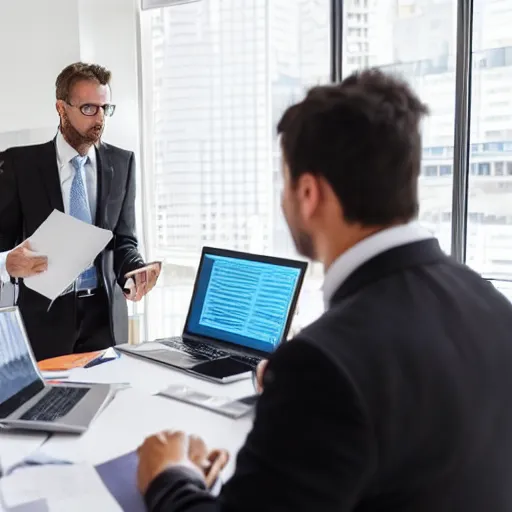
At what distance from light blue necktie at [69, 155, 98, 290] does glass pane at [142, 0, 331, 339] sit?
1.15m

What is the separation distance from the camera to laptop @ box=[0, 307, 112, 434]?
4.57 ft

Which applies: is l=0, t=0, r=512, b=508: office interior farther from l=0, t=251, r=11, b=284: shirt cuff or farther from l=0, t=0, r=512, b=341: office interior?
l=0, t=251, r=11, b=284: shirt cuff

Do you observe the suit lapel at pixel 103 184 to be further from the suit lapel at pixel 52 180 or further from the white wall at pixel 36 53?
the white wall at pixel 36 53

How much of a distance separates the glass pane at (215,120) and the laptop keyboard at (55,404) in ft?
5.89

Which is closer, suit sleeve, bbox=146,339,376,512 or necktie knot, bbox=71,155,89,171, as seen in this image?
suit sleeve, bbox=146,339,376,512

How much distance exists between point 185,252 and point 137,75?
1062 millimetres

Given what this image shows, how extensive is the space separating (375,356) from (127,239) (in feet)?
6.56

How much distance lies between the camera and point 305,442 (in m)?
0.69

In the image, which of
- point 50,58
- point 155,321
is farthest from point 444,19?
point 155,321

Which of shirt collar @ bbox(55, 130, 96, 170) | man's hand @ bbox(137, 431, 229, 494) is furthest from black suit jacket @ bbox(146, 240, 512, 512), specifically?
shirt collar @ bbox(55, 130, 96, 170)

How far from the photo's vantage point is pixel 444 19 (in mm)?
2982

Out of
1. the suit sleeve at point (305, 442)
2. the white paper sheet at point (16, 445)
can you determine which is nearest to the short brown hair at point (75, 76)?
the white paper sheet at point (16, 445)

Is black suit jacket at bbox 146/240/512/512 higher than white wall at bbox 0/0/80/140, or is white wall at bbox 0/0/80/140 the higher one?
white wall at bbox 0/0/80/140

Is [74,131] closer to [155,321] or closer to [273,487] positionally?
[155,321]
